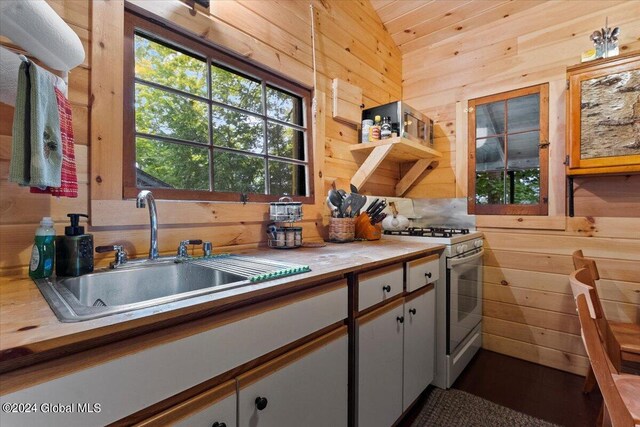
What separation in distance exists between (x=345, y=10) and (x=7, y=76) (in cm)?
222

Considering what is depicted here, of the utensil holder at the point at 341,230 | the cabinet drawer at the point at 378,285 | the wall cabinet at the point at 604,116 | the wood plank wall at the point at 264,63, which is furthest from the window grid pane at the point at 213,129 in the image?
the wall cabinet at the point at 604,116

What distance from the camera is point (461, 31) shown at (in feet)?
8.71

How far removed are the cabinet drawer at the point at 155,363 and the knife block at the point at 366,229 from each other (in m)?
1.22

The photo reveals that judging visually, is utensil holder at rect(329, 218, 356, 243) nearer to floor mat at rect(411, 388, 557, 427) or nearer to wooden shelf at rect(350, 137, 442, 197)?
wooden shelf at rect(350, 137, 442, 197)

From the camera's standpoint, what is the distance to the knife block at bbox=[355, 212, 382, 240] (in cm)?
213

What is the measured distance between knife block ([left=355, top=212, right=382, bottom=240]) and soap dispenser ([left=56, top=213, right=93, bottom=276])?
1.55m

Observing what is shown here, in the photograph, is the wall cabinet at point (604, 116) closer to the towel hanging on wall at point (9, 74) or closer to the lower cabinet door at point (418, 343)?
the lower cabinet door at point (418, 343)

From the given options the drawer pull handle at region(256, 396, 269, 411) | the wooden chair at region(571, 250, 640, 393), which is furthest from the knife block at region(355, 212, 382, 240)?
the drawer pull handle at region(256, 396, 269, 411)

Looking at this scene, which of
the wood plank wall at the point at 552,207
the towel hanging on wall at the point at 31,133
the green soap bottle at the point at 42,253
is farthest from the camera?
the wood plank wall at the point at 552,207

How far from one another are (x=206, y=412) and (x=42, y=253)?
A: 0.71m

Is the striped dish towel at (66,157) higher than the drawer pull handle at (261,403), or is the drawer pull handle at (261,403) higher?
the striped dish towel at (66,157)

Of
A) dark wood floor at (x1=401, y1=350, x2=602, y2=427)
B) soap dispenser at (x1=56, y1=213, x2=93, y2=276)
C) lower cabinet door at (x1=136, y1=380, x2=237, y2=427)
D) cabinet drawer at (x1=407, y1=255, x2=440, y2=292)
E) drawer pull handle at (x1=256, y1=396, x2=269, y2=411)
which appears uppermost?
soap dispenser at (x1=56, y1=213, x2=93, y2=276)

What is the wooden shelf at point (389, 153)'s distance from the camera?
2234 millimetres

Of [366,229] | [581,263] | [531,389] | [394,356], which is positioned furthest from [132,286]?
[531,389]
